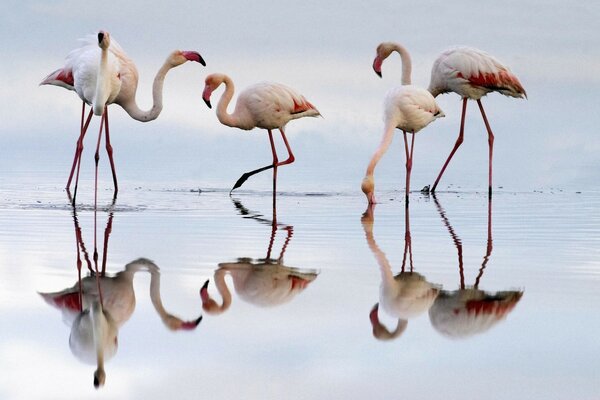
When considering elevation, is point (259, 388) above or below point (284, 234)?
below

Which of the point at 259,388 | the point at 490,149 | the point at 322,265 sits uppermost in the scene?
the point at 490,149

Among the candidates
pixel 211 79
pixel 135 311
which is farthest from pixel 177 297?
pixel 211 79

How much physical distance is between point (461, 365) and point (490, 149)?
10.8 metres

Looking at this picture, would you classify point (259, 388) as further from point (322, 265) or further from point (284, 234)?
point (284, 234)

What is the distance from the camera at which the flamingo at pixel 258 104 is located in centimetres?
1252

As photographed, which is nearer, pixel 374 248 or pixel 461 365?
pixel 461 365

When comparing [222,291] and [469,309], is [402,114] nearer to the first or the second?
[222,291]

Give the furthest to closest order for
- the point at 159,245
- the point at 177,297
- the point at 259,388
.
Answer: the point at 159,245 → the point at 177,297 → the point at 259,388

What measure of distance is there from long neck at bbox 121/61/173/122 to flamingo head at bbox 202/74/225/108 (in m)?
1.36

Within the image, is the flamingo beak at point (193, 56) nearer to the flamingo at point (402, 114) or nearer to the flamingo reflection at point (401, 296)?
the flamingo at point (402, 114)

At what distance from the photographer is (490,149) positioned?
14.5 metres

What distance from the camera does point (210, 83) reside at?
1261 centimetres

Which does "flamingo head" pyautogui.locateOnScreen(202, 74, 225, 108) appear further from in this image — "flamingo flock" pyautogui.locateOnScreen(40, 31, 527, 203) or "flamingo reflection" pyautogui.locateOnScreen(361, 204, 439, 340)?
"flamingo reflection" pyautogui.locateOnScreen(361, 204, 439, 340)

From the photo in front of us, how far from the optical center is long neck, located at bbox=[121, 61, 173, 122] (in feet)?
45.5
